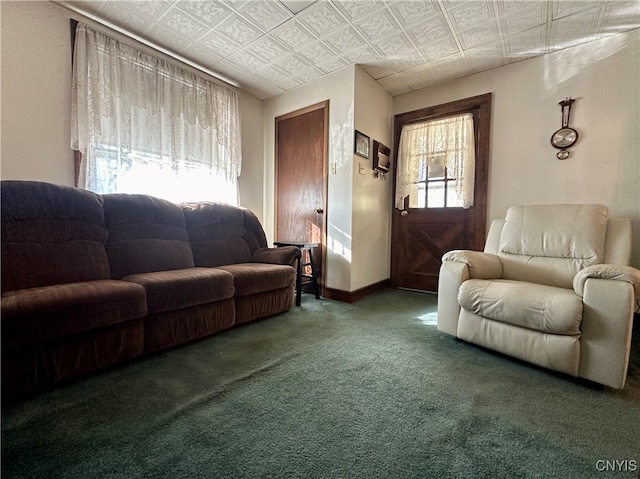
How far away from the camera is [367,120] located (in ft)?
10.3

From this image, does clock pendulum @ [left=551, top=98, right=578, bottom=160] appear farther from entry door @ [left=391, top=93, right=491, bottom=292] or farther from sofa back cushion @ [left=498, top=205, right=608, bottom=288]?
sofa back cushion @ [left=498, top=205, right=608, bottom=288]

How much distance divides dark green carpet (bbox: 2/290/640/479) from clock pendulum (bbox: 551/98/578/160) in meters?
2.03

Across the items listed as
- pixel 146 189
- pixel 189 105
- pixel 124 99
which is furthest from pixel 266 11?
pixel 146 189

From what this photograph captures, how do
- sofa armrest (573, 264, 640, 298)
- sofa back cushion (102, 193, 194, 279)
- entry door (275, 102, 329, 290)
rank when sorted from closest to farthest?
sofa armrest (573, 264, 640, 298)
sofa back cushion (102, 193, 194, 279)
entry door (275, 102, 329, 290)

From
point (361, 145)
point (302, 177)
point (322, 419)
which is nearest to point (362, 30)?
point (361, 145)

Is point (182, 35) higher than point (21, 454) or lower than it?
higher

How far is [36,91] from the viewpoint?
2.00 m

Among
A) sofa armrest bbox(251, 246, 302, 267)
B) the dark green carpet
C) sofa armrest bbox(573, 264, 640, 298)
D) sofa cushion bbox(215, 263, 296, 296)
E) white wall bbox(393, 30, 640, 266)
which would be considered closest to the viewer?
the dark green carpet

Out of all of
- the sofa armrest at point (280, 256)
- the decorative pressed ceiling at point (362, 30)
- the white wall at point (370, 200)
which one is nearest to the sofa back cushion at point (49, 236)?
the sofa armrest at point (280, 256)

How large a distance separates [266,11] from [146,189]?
186 centimetres

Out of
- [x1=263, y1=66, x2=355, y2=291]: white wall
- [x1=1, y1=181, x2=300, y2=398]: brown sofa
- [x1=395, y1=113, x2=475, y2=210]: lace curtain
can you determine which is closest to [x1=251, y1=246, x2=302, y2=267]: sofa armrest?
[x1=1, y1=181, x2=300, y2=398]: brown sofa

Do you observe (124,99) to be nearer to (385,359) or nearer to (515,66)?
(385,359)

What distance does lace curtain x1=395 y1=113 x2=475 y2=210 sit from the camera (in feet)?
10.1

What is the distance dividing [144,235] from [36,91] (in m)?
1.28
